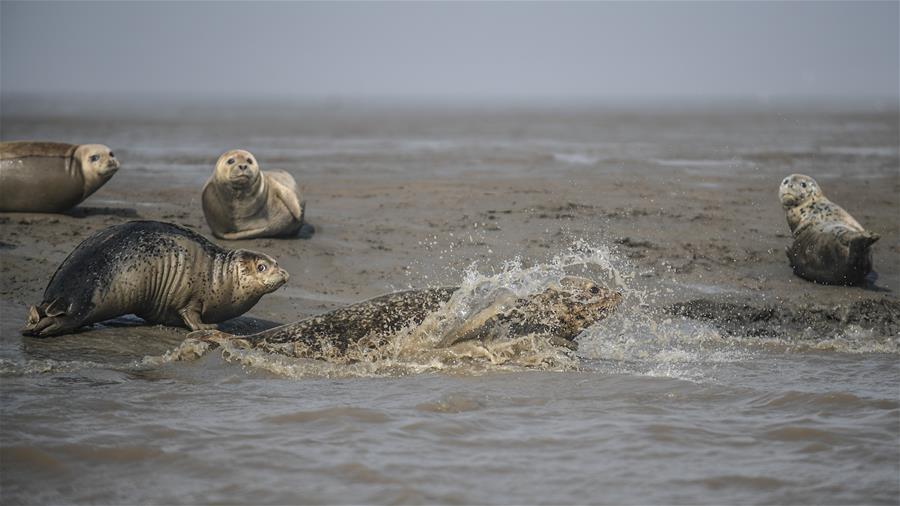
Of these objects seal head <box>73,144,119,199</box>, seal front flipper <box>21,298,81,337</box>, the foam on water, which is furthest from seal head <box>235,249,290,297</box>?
seal head <box>73,144,119,199</box>

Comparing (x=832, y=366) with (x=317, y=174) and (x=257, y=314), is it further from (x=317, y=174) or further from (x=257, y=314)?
(x=317, y=174)

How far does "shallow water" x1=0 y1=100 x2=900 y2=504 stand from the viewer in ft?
16.1

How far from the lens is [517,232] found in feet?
37.1

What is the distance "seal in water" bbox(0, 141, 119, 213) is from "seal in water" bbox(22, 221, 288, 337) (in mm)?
4310

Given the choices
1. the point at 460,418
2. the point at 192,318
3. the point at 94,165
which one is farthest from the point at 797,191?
the point at 94,165

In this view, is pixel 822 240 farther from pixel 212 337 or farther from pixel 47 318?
pixel 47 318

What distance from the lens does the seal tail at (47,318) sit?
707 centimetres

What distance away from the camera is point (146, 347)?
23.6 ft

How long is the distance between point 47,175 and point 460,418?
24.1ft

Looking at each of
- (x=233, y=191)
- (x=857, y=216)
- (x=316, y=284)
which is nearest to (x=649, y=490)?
(x=316, y=284)

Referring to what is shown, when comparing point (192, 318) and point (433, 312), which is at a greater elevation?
point (433, 312)

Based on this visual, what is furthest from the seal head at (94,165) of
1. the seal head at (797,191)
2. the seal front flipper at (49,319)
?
the seal head at (797,191)

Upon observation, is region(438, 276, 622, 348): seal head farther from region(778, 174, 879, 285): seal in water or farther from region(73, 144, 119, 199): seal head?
region(73, 144, 119, 199): seal head

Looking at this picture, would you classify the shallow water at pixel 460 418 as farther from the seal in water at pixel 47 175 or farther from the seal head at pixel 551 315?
the seal in water at pixel 47 175
